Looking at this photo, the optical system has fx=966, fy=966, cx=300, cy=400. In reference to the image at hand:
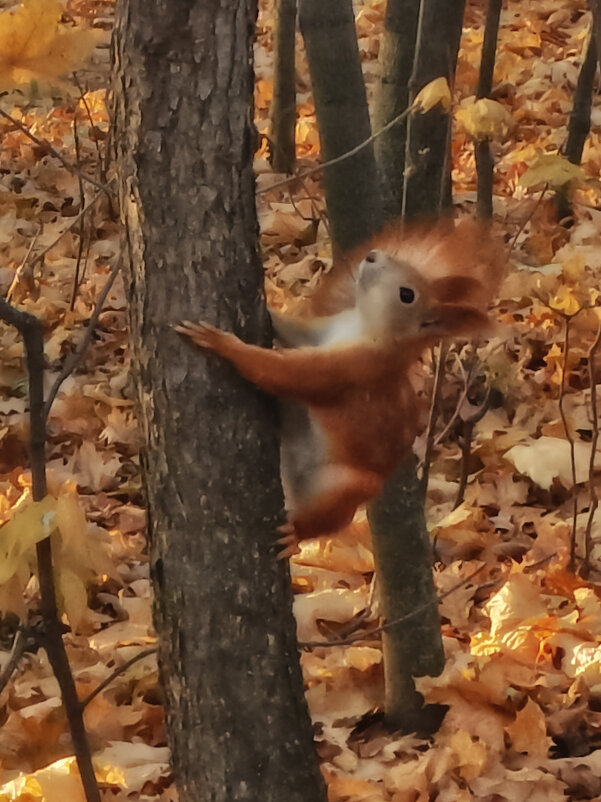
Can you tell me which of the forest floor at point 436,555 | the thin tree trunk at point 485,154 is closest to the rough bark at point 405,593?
the forest floor at point 436,555

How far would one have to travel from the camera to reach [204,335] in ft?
4.31

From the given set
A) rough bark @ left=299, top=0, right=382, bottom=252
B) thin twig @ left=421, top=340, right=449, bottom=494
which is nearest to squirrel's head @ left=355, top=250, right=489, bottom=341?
rough bark @ left=299, top=0, right=382, bottom=252

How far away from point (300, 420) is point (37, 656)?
4.34ft

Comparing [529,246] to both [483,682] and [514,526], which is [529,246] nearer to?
[514,526]

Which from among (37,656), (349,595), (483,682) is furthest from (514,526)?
(37,656)

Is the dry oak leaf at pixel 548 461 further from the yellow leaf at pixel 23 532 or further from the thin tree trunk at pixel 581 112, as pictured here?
the yellow leaf at pixel 23 532

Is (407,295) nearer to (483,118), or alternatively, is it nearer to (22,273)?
(22,273)

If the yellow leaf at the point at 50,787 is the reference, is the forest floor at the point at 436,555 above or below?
above

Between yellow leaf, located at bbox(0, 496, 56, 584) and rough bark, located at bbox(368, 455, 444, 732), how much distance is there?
39.1 inches

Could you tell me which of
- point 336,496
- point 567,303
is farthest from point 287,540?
point 567,303

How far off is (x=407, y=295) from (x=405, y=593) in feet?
3.08

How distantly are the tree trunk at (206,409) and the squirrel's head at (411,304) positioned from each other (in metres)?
0.25

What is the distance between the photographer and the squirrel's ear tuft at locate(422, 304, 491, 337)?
157cm

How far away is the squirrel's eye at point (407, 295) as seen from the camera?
5.13ft
